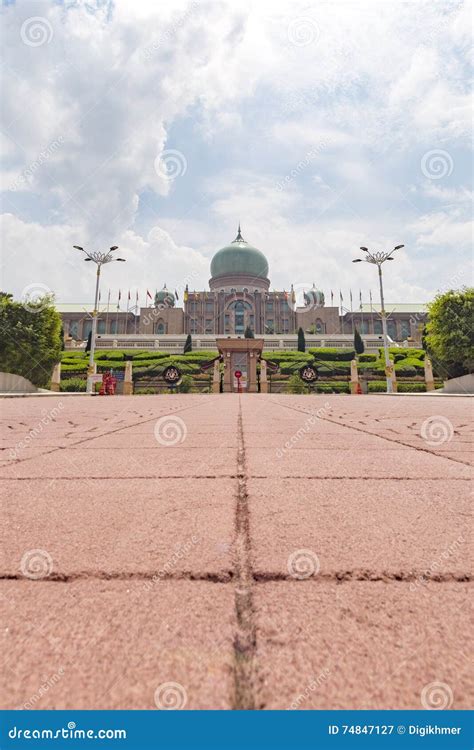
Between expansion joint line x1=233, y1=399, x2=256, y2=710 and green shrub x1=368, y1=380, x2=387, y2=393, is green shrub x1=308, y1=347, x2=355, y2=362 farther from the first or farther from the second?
expansion joint line x1=233, y1=399, x2=256, y2=710

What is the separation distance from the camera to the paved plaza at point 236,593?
0.60 meters

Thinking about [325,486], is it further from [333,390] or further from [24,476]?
[333,390]

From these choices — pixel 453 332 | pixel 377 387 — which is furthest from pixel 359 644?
pixel 377 387

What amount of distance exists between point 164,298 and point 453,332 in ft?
172

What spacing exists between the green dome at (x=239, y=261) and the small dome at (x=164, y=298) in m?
8.90

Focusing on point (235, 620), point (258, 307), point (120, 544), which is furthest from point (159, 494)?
point (258, 307)

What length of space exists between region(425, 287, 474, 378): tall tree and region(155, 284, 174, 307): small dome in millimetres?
48580

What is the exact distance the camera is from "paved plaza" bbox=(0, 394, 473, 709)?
60cm

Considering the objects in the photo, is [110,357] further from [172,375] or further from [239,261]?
[239,261]

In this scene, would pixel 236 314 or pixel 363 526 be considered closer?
pixel 363 526

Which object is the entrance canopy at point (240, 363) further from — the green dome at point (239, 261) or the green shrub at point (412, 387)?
the green dome at point (239, 261)

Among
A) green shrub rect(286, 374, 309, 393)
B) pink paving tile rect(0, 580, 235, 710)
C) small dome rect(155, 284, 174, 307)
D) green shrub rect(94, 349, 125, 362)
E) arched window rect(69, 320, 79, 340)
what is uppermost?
small dome rect(155, 284, 174, 307)

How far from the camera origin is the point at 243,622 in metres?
0.75

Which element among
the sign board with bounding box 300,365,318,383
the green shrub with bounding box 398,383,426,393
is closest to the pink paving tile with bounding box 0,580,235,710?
the green shrub with bounding box 398,383,426,393
